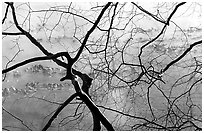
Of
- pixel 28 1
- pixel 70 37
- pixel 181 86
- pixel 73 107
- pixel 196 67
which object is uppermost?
pixel 28 1

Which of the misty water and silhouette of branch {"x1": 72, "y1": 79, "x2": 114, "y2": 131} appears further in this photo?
the misty water

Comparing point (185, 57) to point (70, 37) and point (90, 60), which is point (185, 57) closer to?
point (90, 60)

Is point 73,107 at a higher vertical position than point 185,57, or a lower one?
lower

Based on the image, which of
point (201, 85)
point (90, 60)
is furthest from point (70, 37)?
point (201, 85)

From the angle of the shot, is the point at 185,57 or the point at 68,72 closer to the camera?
the point at 68,72

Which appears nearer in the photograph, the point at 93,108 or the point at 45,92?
the point at 93,108

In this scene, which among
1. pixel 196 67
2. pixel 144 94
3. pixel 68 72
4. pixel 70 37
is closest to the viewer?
pixel 68 72

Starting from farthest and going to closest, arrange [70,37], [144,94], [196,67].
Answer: [144,94], [70,37], [196,67]

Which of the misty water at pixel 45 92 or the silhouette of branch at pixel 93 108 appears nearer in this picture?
the silhouette of branch at pixel 93 108

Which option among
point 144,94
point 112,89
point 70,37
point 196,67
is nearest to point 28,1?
point 70,37
